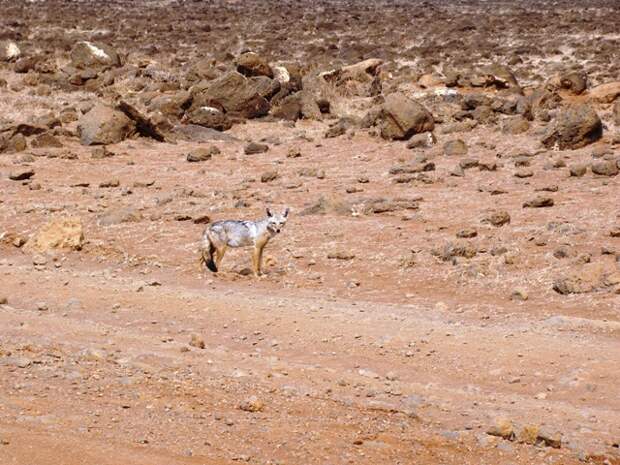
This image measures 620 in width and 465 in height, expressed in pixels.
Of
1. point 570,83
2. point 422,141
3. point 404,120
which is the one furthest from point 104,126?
point 570,83

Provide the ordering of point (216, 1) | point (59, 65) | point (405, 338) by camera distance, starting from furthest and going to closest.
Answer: point (216, 1), point (59, 65), point (405, 338)

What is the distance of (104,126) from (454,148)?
709 cm

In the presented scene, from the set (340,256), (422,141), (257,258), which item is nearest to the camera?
(257,258)

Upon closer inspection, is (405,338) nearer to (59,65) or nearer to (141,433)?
(141,433)

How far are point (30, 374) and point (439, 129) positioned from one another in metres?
14.9

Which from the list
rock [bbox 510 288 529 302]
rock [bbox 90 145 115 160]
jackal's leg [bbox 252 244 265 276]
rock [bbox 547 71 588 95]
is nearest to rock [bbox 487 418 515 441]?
rock [bbox 510 288 529 302]

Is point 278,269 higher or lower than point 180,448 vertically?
lower

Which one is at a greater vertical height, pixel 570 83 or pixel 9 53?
pixel 570 83

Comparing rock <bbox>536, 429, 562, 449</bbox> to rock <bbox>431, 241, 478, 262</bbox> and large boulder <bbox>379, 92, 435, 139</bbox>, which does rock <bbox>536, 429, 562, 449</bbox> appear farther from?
large boulder <bbox>379, 92, 435, 139</bbox>

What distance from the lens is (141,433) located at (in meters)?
5.72

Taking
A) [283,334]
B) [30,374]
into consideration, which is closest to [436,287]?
[283,334]

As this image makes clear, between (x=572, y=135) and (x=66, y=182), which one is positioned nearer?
(x=66, y=182)

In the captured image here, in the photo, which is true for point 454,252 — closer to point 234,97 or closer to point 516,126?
point 516,126

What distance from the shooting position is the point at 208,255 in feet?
36.5
